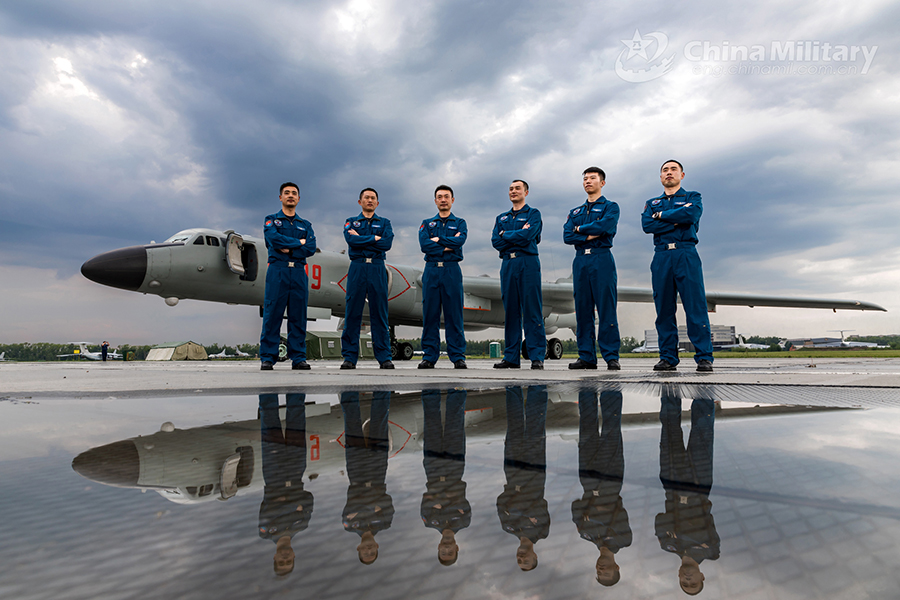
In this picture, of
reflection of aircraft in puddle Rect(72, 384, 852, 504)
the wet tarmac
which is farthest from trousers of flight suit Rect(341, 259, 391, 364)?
the wet tarmac

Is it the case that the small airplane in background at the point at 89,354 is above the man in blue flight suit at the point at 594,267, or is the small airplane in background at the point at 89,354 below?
below

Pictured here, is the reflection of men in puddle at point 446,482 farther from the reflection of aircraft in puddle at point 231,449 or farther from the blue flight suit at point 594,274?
the blue flight suit at point 594,274

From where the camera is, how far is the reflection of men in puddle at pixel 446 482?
0.41 m

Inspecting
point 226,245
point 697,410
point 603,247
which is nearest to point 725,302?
point 603,247

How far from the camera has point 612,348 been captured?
166 inches

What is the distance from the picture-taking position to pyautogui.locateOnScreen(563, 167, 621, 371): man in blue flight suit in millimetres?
4289

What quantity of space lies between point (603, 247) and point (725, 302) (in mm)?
9367

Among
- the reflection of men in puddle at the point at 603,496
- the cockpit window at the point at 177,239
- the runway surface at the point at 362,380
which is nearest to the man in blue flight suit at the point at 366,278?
the runway surface at the point at 362,380

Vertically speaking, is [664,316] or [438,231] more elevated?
[438,231]

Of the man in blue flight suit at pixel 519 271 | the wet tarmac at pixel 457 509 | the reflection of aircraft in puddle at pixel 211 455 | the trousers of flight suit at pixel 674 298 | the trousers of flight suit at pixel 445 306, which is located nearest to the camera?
the wet tarmac at pixel 457 509

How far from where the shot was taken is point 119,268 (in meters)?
7.47

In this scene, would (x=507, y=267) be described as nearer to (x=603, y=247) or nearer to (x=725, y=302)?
(x=603, y=247)

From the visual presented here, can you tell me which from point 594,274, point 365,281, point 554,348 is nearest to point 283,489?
point 594,274

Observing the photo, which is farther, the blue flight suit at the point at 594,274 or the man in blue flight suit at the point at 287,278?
the man in blue flight suit at the point at 287,278
